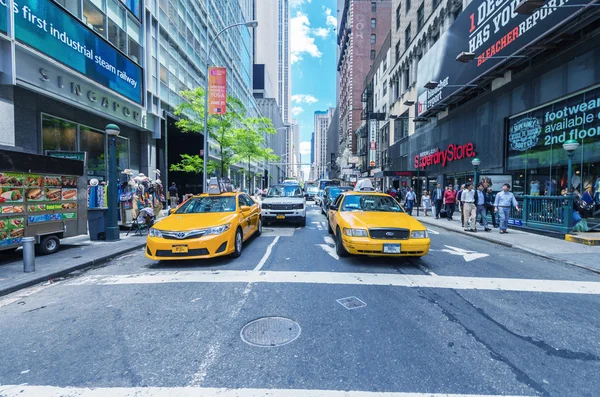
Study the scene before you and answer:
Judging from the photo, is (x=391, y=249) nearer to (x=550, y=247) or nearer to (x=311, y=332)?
(x=311, y=332)

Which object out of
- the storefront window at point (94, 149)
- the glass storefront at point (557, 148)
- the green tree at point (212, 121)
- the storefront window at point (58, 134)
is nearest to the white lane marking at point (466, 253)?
the glass storefront at point (557, 148)

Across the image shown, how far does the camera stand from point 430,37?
80.7 ft

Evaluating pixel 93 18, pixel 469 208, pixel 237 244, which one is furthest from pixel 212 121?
pixel 469 208

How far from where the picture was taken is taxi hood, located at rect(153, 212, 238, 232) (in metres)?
6.40

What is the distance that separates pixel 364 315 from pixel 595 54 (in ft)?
44.2

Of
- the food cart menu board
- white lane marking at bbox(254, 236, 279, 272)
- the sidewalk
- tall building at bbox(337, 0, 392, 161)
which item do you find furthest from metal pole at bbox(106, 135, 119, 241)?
tall building at bbox(337, 0, 392, 161)

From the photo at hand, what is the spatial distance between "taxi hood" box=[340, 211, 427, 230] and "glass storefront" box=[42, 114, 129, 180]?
1193cm

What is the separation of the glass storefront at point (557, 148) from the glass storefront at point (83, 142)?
18762mm

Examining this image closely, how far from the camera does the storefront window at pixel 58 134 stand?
38.7ft

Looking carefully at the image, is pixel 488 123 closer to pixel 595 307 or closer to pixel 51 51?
pixel 595 307

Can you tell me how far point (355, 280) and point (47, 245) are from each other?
7.47 meters

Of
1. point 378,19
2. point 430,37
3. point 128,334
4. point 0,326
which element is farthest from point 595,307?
point 378,19

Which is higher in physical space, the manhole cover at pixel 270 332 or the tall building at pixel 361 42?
the tall building at pixel 361 42

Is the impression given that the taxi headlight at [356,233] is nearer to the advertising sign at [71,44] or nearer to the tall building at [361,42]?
the advertising sign at [71,44]
